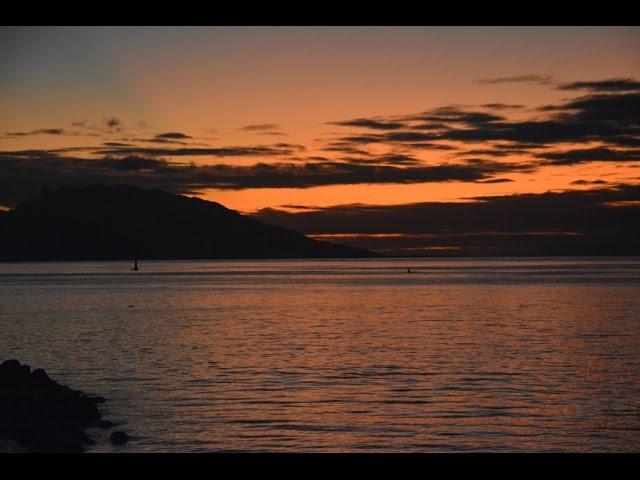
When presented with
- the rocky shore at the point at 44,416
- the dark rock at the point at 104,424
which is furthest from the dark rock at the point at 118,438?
the dark rock at the point at 104,424

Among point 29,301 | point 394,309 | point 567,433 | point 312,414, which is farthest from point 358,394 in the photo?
point 29,301

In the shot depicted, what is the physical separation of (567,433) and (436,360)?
59.4 ft

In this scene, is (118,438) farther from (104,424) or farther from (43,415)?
(43,415)

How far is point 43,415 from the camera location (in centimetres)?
2653

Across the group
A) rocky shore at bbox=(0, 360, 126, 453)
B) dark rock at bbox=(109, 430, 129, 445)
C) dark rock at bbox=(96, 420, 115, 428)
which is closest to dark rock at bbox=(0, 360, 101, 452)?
rocky shore at bbox=(0, 360, 126, 453)

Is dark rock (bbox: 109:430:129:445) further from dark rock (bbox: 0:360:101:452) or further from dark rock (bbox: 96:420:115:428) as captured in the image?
dark rock (bbox: 96:420:115:428)

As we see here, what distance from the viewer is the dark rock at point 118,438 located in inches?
995

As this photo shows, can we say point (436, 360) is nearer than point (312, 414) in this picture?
No

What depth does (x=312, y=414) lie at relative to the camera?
2936 cm

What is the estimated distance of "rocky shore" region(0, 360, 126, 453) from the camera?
2469 cm

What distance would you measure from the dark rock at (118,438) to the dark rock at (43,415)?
823 millimetres

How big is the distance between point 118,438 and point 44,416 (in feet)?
9.51
